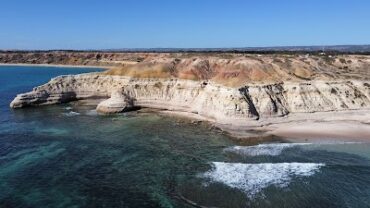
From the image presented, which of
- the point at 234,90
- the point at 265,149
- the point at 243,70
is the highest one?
the point at 243,70

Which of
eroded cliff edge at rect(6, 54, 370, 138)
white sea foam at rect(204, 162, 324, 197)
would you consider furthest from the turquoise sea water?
eroded cliff edge at rect(6, 54, 370, 138)

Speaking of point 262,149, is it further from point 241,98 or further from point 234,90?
point 234,90

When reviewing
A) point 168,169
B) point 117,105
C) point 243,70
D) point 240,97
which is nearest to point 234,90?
point 240,97

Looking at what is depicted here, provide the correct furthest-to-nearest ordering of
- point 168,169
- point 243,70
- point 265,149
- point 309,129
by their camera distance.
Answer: point 243,70, point 309,129, point 265,149, point 168,169

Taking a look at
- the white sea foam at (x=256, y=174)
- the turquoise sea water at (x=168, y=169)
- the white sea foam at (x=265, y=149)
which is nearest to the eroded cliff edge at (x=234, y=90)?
the white sea foam at (x=265, y=149)

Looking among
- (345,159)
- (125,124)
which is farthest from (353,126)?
(125,124)

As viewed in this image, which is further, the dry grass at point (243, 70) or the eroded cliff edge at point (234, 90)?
the dry grass at point (243, 70)

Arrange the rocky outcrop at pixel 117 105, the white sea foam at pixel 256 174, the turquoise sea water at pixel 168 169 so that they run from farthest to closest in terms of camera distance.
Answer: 1. the rocky outcrop at pixel 117 105
2. the white sea foam at pixel 256 174
3. the turquoise sea water at pixel 168 169

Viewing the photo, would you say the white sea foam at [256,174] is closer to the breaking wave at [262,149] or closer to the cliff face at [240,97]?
the breaking wave at [262,149]

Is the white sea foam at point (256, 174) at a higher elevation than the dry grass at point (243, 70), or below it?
below
